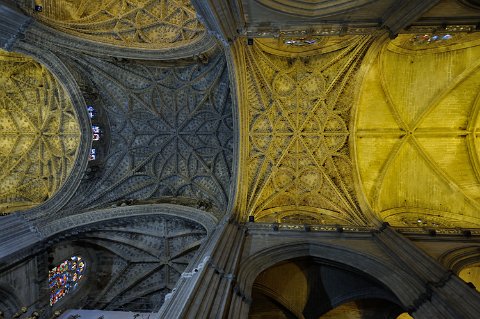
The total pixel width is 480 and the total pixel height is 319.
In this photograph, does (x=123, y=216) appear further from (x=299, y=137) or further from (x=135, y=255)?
(x=299, y=137)

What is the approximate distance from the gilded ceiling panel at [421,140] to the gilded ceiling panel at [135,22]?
782cm

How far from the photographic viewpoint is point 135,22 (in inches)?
454

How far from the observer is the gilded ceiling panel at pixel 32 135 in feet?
42.9

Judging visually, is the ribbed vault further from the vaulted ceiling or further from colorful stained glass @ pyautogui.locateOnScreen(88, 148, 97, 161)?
colorful stained glass @ pyautogui.locateOnScreen(88, 148, 97, 161)

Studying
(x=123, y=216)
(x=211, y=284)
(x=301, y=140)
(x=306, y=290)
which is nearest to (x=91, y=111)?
(x=123, y=216)

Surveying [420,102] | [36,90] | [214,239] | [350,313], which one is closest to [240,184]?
[214,239]

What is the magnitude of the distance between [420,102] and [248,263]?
10.00 m

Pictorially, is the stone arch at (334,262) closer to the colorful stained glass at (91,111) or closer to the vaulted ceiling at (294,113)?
the vaulted ceiling at (294,113)

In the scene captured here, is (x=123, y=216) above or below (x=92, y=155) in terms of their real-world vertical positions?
→ below

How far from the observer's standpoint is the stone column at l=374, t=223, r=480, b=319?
17.5 feet

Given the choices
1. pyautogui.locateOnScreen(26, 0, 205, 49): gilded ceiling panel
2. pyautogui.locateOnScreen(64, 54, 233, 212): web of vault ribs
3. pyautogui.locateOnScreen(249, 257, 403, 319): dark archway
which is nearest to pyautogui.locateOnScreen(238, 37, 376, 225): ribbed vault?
pyautogui.locateOnScreen(64, 54, 233, 212): web of vault ribs

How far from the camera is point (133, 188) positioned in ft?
44.3

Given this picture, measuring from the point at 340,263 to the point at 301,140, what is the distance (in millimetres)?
5375

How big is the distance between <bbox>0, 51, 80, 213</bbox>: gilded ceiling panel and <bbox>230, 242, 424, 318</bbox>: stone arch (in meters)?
10.9
